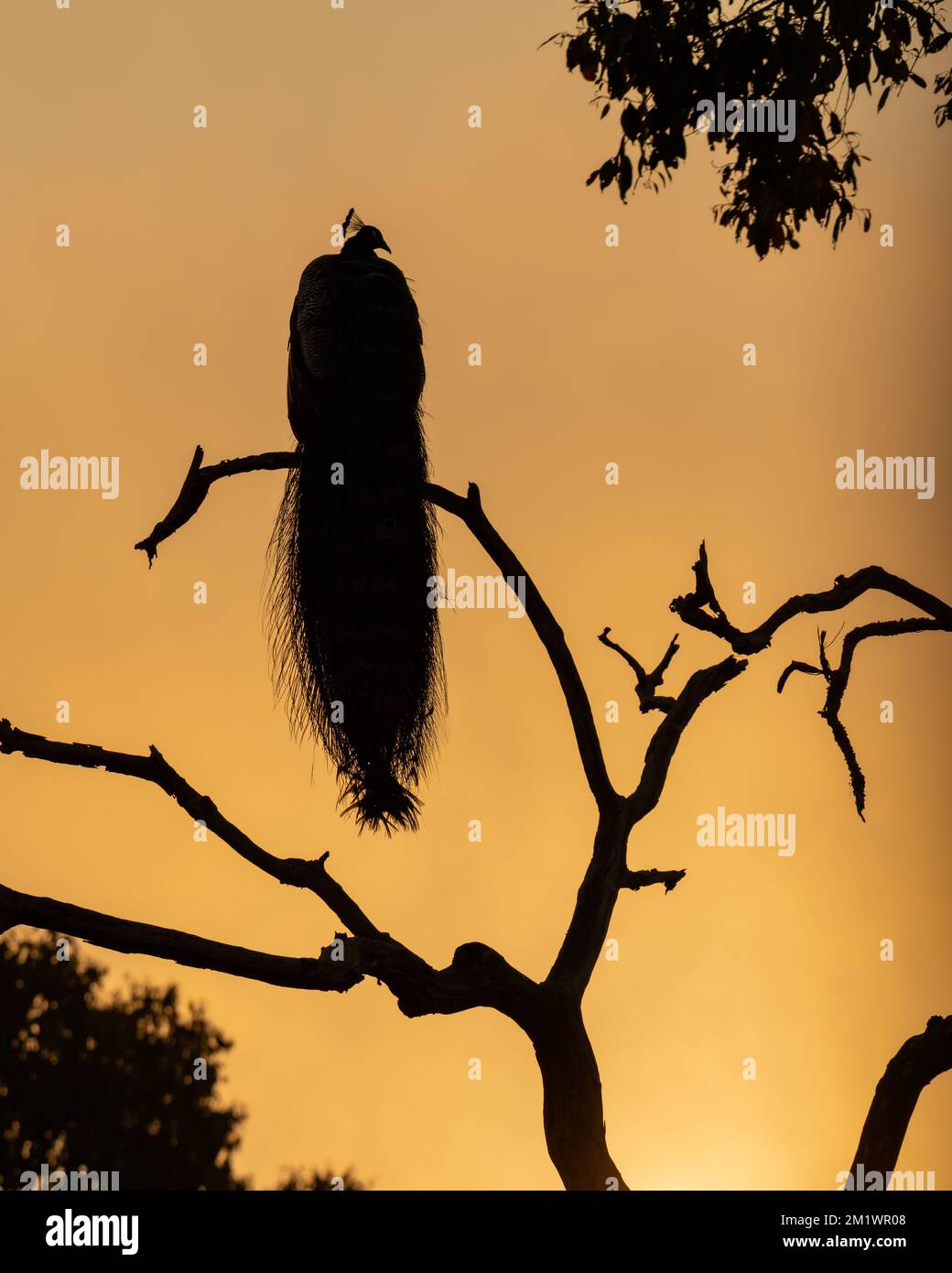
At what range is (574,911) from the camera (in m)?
5.59

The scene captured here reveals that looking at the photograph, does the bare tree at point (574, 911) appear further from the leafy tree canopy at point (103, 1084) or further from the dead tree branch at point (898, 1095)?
the leafy tree canopy at point (103, 1084)

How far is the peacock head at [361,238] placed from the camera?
7422mm

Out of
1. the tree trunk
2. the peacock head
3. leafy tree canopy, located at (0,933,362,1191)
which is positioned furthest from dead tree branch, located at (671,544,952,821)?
leafy tree canopy, located at (0,933,362,1191)

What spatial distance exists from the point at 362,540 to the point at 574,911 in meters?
1.86

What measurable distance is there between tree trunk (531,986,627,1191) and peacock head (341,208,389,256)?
12.8 feet

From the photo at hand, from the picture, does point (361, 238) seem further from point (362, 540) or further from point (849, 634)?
point (849, 634)

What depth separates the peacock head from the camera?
7.42 m

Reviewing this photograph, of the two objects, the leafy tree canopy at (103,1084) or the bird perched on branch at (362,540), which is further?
the leafy tree canopy at (103,1084)

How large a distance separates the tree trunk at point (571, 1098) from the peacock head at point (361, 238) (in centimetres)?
391

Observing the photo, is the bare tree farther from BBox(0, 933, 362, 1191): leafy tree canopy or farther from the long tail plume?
BBox(0, 933, 362, 1191): leafy tree canopy

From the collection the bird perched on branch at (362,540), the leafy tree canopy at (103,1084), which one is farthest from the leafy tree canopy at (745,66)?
the leafy tree canopy at (103,1084)
